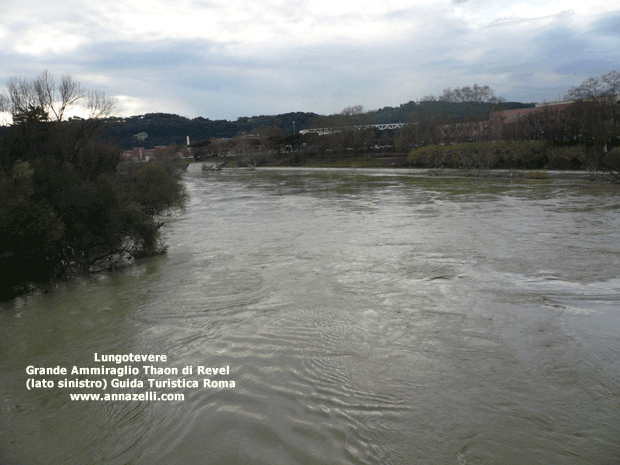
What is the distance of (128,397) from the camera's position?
7.72m

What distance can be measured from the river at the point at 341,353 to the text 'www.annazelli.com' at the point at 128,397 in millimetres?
115

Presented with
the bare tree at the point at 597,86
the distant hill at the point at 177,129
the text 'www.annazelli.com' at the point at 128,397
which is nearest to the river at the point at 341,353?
the text 'www.annazelli.com' at the point at 128,397

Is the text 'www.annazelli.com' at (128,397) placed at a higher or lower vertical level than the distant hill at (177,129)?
lower

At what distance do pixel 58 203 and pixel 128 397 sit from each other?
8594mm

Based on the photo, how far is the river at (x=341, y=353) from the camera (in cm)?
636

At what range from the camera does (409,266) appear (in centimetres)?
1528

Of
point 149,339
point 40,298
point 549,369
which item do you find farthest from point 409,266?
point 40,298

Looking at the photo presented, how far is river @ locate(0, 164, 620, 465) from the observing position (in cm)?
636

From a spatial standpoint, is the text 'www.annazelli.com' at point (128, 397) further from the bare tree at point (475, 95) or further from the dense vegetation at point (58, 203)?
the bare tree at point (475, 95)

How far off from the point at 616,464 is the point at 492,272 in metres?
8.84

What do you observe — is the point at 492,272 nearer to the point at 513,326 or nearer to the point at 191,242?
the point at 513,326

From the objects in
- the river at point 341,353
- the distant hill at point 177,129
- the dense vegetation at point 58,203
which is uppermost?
the distant hill at point 177,129

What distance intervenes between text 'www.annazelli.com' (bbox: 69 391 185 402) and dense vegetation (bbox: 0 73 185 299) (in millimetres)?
5856

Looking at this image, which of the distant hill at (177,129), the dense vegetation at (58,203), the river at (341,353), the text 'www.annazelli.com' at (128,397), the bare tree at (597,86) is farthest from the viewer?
the distant hill at (177,129)
